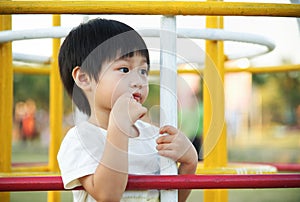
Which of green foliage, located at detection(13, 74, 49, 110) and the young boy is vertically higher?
green foliage, located at detection(13, 74, 49, 110)

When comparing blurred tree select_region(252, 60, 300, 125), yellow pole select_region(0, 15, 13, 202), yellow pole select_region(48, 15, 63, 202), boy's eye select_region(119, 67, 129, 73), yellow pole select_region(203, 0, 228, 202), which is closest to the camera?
boy's eye select_region(119, 67, 129, 73)

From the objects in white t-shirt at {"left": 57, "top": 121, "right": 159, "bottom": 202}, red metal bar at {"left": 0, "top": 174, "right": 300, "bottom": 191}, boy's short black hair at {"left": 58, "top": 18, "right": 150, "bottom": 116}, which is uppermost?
boy's short black hair at {"left": 58, "top": 18, "right": 150, "bottom": 116}

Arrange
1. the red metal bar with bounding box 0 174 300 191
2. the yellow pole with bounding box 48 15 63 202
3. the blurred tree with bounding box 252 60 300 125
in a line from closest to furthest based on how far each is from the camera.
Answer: the red metal bar with bounding box 0 174 300 191 < the yellow pole with bounding box 48 15 63 202 < the blurred tree with bounding box 252 60 300 125

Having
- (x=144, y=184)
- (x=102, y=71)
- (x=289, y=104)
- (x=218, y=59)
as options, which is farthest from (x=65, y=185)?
(x=289, y=104)

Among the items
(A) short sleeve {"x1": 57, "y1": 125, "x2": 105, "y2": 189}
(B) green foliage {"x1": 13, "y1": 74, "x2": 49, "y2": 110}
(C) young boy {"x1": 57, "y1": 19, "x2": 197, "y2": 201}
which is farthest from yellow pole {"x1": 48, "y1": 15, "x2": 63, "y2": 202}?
(B) green foliage {"x1": 13, "y1": 74, "x2": 49, "y2": 110}

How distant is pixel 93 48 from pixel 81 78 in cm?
8

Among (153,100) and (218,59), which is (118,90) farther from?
(218,59)

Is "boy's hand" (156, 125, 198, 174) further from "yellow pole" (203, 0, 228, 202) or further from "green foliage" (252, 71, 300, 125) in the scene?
"green foliage" (252, 71, 300, 125)

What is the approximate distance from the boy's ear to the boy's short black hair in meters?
0.01

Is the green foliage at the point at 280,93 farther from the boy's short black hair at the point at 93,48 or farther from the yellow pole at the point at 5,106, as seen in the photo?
the boy's short black hair at the point at 93,48

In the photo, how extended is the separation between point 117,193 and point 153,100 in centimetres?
27

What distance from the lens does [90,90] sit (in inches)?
60.4

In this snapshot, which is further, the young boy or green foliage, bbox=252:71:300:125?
green foliage, bbox=252:71:300:125

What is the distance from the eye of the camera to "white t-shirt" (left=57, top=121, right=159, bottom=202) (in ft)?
4.66
